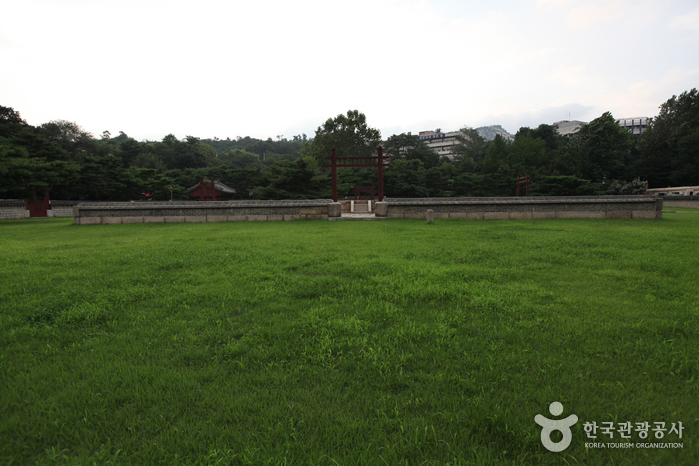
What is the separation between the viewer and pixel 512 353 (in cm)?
213

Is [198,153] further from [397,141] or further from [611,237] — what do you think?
[611,237]

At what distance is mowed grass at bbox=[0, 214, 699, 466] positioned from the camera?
1461 mm

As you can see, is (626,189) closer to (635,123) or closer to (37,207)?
(37,207)

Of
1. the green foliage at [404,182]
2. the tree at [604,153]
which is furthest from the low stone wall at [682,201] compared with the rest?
the green foliage at [404,182]

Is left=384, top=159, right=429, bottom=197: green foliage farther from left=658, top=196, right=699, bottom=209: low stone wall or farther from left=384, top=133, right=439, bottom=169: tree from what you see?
left=384, top=133, right=439, bottom=169: tree

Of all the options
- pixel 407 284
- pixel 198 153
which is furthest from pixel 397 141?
pixel 407 284

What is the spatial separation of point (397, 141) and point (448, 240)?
4287 cm

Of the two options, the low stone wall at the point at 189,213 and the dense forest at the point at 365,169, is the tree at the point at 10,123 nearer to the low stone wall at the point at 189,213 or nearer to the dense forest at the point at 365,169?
the dense forest at the point at 365,169

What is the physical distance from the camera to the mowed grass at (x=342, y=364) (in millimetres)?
1461

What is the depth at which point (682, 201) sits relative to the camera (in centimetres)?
2247

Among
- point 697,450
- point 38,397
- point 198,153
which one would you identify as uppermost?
point 198,153

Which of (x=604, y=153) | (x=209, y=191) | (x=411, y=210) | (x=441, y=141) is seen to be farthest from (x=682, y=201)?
(x=441, y=141)

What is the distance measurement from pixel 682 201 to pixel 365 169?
22.7 meters

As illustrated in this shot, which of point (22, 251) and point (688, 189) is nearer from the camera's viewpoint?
point (22, 251)
